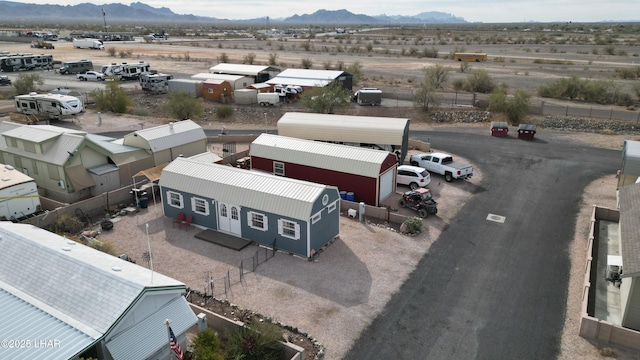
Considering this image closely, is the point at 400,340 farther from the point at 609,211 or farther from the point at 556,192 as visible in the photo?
the point at 556,192

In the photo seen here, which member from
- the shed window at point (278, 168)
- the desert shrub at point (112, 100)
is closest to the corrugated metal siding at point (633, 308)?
the shed window at point (278, 168)

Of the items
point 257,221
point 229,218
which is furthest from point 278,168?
point 257,221

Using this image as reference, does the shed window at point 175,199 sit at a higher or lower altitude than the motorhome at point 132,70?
lower

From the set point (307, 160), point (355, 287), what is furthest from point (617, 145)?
point (355, 287)

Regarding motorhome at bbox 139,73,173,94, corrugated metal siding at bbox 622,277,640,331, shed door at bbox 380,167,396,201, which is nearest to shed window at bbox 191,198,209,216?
shed door at bbox 380,167,396,201

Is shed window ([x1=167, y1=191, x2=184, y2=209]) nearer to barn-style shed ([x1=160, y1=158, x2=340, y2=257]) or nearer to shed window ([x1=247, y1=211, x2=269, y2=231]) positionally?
barn-style shed ([x1=160, y1=158, x2=340, y2=257])

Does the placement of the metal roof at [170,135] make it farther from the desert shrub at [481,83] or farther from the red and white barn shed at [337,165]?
the desert shrub at [481,83]
